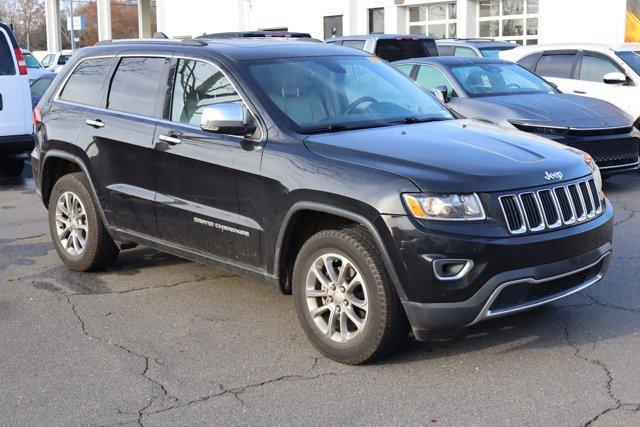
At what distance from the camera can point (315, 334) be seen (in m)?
5.04

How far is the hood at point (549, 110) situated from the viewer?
32.5ft

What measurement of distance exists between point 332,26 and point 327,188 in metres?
29.8

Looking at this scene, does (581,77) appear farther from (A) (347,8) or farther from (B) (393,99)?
(A) (347,8)

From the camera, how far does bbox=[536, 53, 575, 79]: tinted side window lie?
1326cm

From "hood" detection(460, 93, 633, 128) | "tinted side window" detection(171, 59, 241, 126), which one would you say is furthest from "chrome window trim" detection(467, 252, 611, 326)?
"hood" detection(460, 93, 633, 128)

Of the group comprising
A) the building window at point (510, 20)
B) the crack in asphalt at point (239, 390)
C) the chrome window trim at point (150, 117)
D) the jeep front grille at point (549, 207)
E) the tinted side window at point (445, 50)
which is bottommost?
the crack in asphalt at point (239, 390)

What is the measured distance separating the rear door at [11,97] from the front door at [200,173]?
19.5 feet

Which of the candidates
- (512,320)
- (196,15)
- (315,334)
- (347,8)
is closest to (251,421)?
(315,334)

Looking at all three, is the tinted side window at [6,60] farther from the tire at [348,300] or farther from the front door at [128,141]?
the tire at [348,300]

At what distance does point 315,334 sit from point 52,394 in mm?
1443

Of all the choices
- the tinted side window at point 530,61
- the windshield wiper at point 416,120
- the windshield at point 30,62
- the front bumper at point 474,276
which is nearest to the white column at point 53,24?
the windshield at point 30,62

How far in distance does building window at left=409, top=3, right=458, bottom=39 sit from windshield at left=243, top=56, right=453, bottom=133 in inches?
917

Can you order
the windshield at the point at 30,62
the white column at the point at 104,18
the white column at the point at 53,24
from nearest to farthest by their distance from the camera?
1. the windshield at the point at 30,62
2. the white column at the point at 104,18
3. the white column at the point at 53,24

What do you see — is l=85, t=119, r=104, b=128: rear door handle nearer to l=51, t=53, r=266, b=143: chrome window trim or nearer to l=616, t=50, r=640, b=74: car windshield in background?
l=51, t=53, r=266, b=143: chrome window trim
